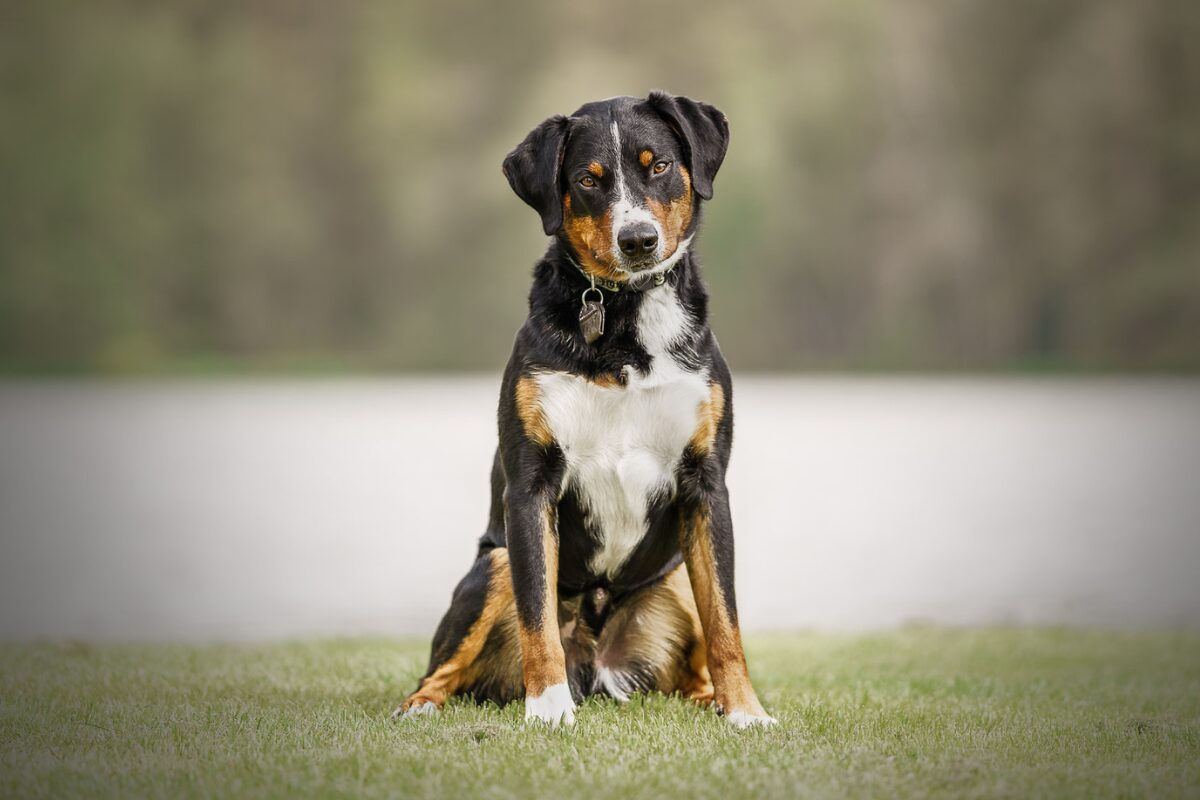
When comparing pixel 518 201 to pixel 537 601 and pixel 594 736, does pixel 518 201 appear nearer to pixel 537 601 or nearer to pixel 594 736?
pixel 537 601

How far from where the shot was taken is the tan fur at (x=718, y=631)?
178 inches

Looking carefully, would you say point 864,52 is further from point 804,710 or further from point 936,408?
point 804,710

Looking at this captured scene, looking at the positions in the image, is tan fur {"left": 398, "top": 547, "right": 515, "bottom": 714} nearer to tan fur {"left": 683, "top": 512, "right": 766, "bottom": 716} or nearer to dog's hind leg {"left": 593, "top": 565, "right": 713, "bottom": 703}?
dog's hind leg {"left": 593, "top": 565, "right": 713, "bottom": 703}

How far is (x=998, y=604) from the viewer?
902 centimetres

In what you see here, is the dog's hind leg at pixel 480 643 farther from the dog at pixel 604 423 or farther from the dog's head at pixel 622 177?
the dog's head at pixel 622 177

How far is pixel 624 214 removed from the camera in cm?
443

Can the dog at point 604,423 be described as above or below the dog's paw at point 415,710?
above

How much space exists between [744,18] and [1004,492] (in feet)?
160

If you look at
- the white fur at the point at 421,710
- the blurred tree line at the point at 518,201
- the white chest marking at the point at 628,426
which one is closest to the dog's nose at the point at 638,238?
the white chest marking at the point at 628,426

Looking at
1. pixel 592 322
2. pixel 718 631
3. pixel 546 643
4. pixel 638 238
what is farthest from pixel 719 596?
pixel 638 238

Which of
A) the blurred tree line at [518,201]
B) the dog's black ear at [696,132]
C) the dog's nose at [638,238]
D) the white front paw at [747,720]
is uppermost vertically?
the blurred tree line at [518,201]

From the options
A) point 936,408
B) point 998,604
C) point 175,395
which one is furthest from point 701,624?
point 175,395

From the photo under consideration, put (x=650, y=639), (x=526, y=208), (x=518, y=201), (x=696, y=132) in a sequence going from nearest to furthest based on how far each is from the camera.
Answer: (x=696, y=132)
(x=650, y=639)
(x=526, y=208)
(x=518, y=201)

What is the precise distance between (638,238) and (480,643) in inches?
62.8
